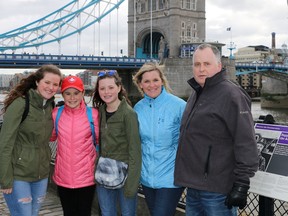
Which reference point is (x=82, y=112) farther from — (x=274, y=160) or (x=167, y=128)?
(x=274, y=160)

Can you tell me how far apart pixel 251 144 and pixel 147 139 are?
0.91 metres

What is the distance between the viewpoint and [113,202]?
11.1 ft

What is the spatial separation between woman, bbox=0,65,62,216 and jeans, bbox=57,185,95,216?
0.22 metres

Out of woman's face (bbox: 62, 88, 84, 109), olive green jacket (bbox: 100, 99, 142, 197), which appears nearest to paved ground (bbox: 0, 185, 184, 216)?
olive green jacket (bbox: 100, 99, 142, 197)

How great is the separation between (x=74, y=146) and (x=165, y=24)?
50759mm

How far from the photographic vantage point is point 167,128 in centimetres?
322

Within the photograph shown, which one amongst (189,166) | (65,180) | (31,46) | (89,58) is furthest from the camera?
(31,46)

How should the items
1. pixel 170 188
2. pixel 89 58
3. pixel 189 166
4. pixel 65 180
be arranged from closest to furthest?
pixel 189 166 < pixel 170 188 < pixel 65 180 < pixel 89 58

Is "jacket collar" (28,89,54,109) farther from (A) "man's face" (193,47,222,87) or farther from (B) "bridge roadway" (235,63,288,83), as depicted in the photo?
(B) "bridge roadway" (235,63,288,83)

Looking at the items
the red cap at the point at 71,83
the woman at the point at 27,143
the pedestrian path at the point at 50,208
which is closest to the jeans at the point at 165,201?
the woman at the point at 27,143

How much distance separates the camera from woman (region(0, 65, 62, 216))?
10.2ft

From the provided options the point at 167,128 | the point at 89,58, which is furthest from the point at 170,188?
the point at 89,58

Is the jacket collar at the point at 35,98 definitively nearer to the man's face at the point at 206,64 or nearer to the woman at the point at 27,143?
the woman at the point at 27,143

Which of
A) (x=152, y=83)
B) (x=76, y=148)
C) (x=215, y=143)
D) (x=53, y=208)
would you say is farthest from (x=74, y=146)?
(x=53, y=208)
